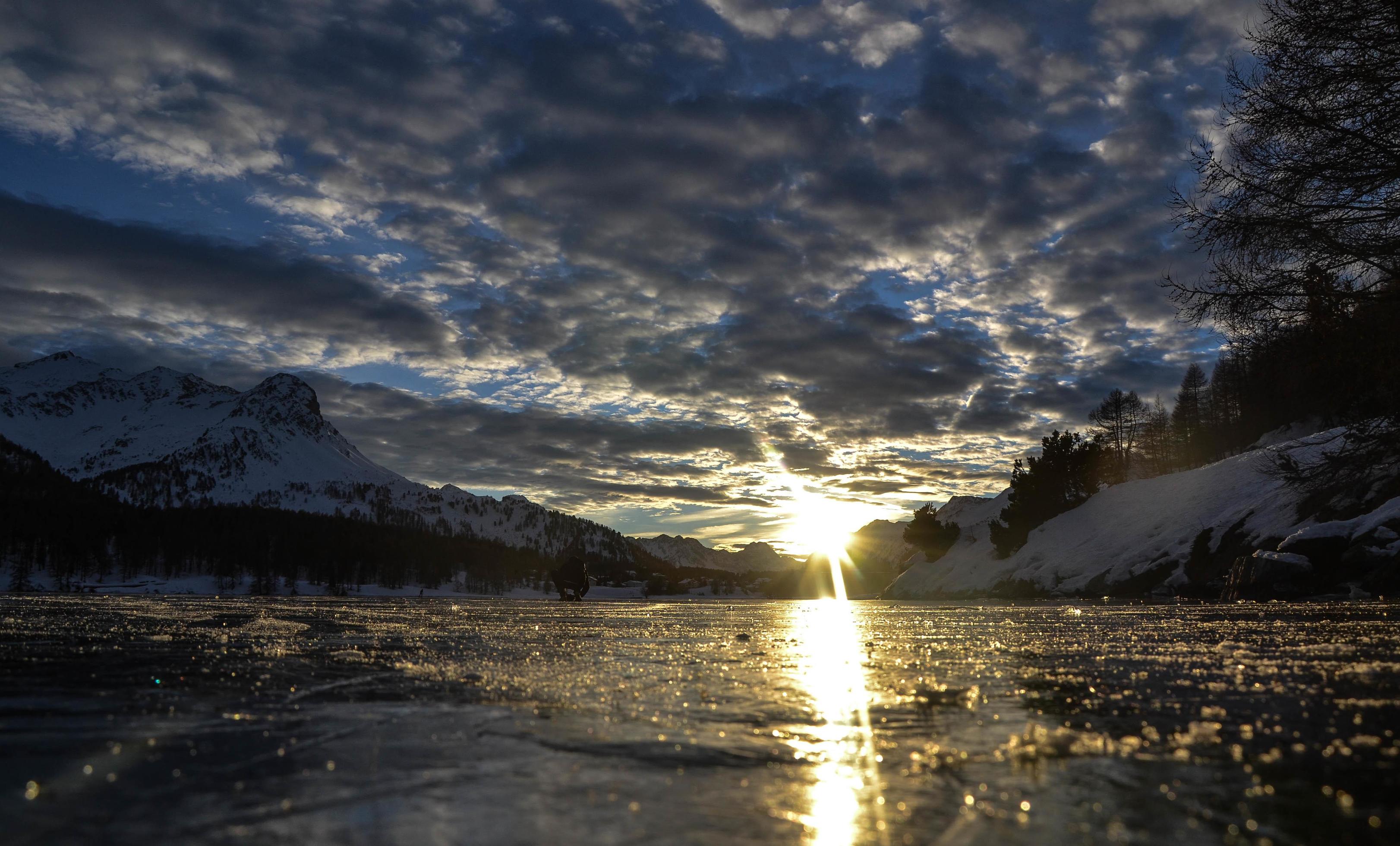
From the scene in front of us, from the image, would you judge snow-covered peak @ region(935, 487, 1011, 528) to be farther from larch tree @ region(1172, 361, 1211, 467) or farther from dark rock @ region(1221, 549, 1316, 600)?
dark rock @ region(1221, 549, 1316, 600)

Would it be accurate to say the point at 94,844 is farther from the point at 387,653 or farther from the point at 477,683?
the point at 387,653

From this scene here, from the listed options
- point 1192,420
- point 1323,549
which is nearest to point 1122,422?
point 1192,420

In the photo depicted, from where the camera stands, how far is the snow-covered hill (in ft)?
136

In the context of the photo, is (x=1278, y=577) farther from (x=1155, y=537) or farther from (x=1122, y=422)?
(x=1122, y=422)

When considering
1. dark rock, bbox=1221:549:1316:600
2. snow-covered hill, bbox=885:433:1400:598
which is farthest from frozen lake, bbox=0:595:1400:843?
dark rock, bbox=1221:549:1316:600

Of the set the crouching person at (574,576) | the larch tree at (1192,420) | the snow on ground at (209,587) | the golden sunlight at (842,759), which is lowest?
the snow on ground at (209,587)

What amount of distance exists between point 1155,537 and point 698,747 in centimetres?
5692

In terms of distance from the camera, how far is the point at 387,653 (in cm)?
948

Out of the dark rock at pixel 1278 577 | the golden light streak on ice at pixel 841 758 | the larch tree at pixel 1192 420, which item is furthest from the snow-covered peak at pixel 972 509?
the golden light streak on ice at pixel 841 758

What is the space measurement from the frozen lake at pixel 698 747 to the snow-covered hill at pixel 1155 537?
70.0 feet

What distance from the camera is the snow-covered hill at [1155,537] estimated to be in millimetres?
41500

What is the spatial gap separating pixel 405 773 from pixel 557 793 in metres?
0.81

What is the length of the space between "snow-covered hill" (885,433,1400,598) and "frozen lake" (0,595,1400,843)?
840 inches

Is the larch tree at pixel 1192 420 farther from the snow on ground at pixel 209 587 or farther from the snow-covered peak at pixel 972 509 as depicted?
the snow on ground at pixel 209 587
